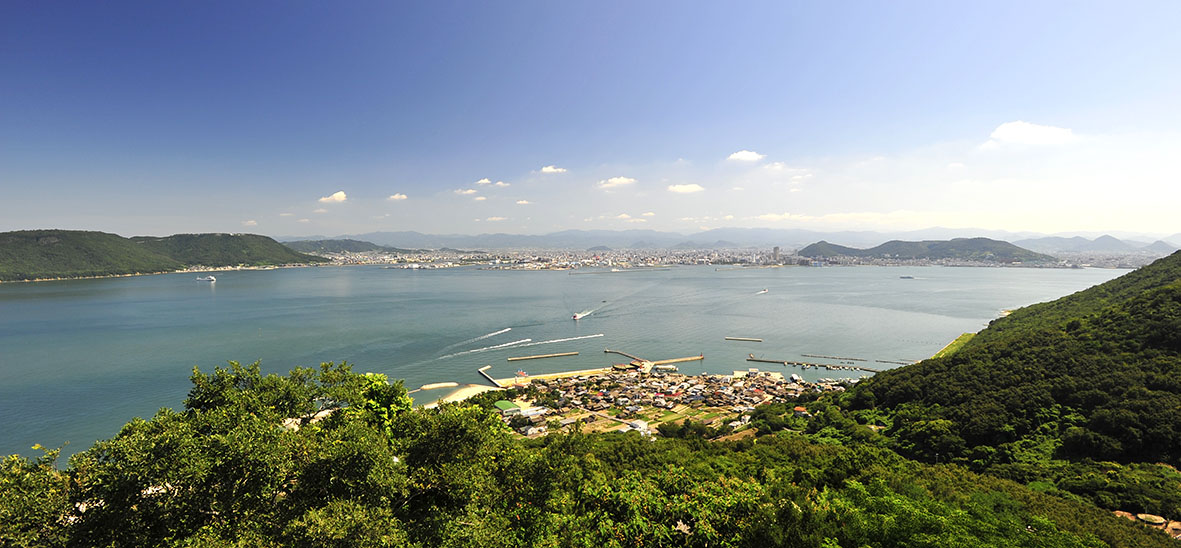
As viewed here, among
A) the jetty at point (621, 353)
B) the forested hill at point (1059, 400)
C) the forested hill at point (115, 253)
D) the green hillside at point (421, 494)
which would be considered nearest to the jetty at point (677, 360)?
the jetty at point (621, 353)

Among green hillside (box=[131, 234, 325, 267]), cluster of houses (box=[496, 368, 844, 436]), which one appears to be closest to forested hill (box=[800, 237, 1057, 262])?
cluster of houses (box=[496, 368, 844, 436])

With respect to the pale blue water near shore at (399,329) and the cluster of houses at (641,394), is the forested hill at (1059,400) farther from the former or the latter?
the pale blue water near shore at (399,329)

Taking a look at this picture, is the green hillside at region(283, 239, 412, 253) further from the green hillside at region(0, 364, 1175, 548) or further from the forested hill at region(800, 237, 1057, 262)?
the green hillside at region(0, 364, 1175, 548)

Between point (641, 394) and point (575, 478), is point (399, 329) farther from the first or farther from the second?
point (575, 478)

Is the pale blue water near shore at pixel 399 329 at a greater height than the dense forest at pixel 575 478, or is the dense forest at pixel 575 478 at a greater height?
the dense forest at pixel 575 478

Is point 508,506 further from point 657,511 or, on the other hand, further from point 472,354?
point 472,354

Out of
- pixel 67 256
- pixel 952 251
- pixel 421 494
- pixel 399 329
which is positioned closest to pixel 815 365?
pixel 421 494
